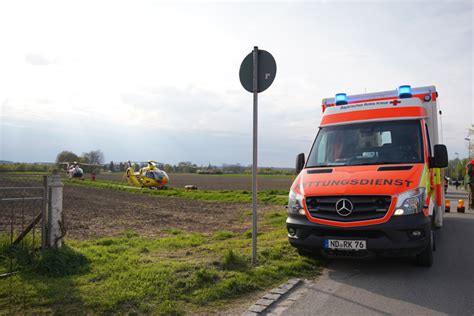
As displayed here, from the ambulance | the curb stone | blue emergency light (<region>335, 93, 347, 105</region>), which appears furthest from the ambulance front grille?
blue emergency light (<region>335, 93, 347, 105</region>)

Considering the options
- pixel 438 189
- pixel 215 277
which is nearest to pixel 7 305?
pixel 215 277

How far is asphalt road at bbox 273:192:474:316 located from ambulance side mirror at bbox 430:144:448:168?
162 cm

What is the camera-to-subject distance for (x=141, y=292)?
4500 millimetres

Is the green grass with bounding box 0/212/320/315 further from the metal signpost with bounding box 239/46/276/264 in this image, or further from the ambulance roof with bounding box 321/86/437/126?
the ambulance roof with bounding box 321/86/437/126

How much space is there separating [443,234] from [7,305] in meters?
9.28

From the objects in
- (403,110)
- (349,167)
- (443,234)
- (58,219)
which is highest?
(403,110)

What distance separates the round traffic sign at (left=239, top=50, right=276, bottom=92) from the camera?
20.2ft

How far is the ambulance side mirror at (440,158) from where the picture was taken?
248 inches

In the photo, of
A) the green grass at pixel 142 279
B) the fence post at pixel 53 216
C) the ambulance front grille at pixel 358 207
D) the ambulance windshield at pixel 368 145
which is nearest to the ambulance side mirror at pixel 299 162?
the ambulance windshield at pixel 368 145

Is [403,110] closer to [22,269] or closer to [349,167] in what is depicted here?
[349,167]

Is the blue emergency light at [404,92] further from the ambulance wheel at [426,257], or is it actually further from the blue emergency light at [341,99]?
the ambulance wheel at [426,257]

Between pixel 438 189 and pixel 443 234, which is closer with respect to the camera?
pixel 438 189

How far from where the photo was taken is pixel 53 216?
587 centimetres

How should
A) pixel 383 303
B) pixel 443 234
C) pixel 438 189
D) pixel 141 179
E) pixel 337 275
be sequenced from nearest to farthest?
pixel 383 303
pixel 337 275
pixel 438 189
pixel 443 234
pixel 141 179
